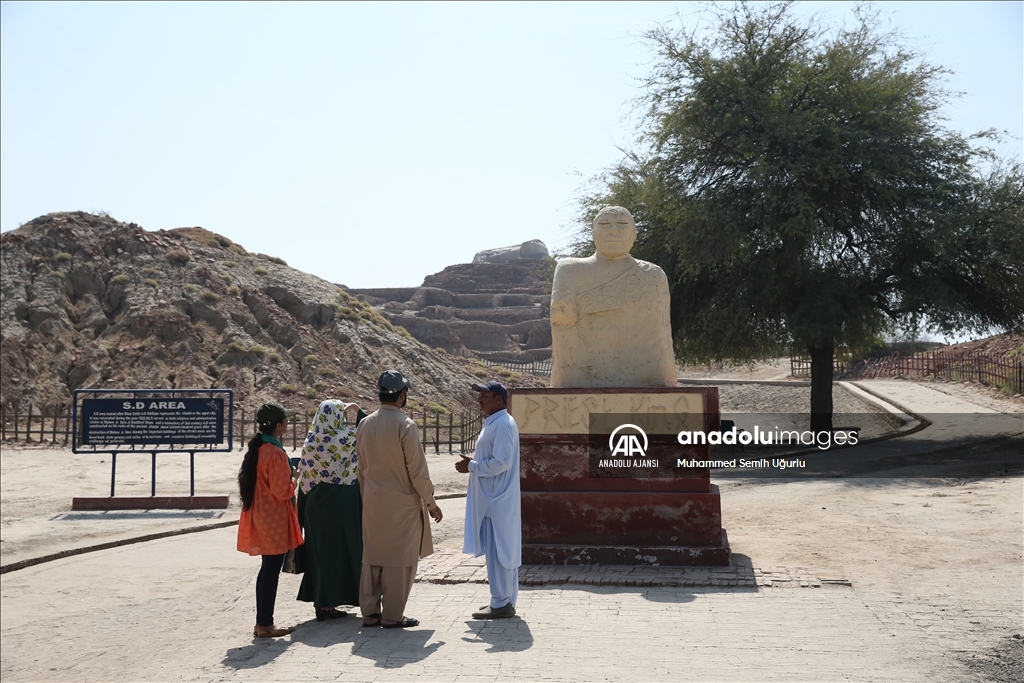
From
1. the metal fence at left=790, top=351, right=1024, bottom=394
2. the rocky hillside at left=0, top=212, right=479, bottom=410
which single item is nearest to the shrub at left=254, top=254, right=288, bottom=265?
the rocky hillside at left=0, top=212, right=479, bottom=410

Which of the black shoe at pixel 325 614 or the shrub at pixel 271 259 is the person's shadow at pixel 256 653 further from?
the shrub at pixel 271 259

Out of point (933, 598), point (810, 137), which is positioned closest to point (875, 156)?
point (810, 137)

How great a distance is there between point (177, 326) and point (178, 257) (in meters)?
5.97

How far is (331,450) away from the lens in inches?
259

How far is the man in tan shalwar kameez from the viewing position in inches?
243

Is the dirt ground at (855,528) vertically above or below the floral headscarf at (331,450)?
below

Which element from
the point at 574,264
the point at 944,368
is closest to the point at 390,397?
the point at 574,264

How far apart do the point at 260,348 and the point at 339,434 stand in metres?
29.1

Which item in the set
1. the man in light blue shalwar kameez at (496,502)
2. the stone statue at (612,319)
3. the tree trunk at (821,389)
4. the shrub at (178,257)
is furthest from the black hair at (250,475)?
the shrub at (178,257)

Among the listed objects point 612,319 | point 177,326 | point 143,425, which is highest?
point 177,326

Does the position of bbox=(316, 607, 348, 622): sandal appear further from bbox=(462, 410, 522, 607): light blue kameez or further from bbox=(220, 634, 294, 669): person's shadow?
bbox=(462, 410, 522, 607): light blue kameez

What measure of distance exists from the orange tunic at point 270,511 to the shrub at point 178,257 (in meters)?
35.5

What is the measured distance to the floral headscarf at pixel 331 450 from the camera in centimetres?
655

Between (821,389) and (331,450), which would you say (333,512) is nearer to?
(331,450)
